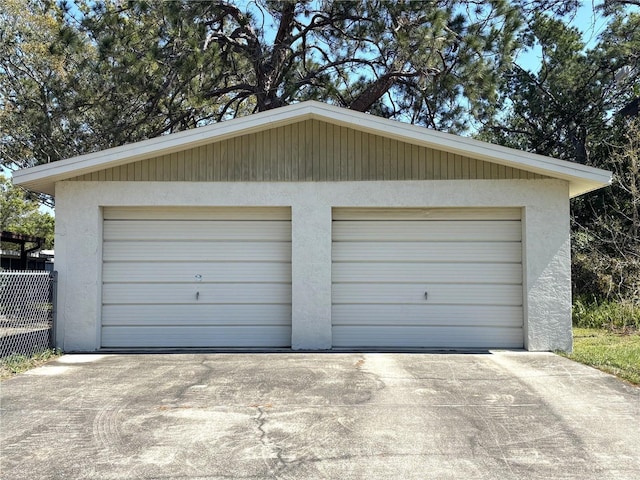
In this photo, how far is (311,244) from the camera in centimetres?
909

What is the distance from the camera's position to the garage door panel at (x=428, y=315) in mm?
9219

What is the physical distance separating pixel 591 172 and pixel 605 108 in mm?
11433

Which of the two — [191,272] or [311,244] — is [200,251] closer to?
[191,272]

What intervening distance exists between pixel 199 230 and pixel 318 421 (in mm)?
5016

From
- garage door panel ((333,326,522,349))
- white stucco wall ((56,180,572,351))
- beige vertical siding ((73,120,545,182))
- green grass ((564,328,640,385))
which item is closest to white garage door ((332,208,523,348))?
garage door panel ((333,326,522,349))

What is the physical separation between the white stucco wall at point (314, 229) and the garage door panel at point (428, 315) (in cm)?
28

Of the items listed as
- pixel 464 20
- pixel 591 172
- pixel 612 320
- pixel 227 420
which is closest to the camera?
pixel 227 420

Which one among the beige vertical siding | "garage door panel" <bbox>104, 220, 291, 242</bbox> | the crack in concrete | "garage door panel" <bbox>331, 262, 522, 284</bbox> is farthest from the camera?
"garage door panel" <bbox>104, 220, 291, 242</bbox>

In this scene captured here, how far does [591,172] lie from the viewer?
8.51 meters

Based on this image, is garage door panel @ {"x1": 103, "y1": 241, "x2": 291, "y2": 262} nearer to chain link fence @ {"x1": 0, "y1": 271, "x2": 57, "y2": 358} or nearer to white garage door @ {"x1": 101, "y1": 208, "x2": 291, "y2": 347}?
white garage door @ {"x1": 101, "y1": 208, "x2": 291, "y2": 347}

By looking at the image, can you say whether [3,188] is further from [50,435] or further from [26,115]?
[50,435]

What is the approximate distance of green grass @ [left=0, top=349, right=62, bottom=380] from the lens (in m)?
7.20

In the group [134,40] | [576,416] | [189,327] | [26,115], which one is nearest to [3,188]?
[26,115]

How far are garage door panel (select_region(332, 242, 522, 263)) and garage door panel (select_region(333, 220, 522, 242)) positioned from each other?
8 cm
